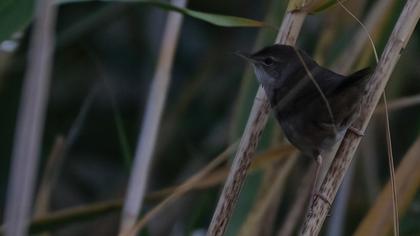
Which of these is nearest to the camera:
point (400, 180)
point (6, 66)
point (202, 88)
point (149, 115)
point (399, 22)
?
point (399, 22)

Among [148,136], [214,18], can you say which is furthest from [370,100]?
[148,136]

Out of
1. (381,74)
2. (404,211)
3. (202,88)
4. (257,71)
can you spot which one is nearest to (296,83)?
(257,71)

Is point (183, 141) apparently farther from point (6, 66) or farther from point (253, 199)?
point (253, 199)

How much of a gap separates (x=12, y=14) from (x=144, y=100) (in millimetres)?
1345

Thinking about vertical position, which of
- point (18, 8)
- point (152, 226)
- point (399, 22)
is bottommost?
point (152, 226)

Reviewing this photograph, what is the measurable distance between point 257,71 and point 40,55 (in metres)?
0.60

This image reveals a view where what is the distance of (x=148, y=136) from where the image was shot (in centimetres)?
155

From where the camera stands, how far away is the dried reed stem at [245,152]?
1385 mm

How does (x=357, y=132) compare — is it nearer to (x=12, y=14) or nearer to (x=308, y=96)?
(x=308, y=96)

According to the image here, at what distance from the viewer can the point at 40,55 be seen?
45.5 inches

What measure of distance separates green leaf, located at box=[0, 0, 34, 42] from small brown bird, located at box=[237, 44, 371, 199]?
435mm

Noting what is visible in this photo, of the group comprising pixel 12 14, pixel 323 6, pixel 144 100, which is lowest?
pixel 144 100

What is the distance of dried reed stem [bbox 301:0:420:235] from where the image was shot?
1334 millimetres

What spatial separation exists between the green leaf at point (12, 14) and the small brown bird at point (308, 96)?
44cm
